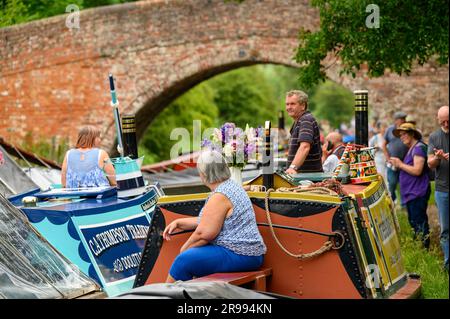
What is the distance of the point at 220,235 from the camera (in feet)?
16.2

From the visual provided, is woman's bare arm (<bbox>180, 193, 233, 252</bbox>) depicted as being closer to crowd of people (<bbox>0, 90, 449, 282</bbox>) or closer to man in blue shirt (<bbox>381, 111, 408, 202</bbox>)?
crowd of people (<bbox>0, 90, 449, 282</bbox>)

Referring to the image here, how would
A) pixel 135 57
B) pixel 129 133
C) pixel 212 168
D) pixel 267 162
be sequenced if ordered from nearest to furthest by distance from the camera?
pixel 212 168 < pixel 267 162 < pixel 129 133 < pixel 135 57

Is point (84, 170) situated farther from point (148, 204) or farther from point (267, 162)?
point (267, 162)

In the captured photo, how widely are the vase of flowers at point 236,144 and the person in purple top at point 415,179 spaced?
3.92 meters

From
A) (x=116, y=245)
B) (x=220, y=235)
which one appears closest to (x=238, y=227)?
(x=220, y=235)

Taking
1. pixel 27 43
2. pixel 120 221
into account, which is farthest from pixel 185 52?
pixel 120 221

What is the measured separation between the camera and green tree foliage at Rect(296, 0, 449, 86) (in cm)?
1039

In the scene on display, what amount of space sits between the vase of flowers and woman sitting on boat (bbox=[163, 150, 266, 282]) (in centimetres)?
104

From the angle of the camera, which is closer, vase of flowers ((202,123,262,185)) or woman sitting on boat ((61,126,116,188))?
vase of flowers ((202,123,262,185))

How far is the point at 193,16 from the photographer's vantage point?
1944 cm

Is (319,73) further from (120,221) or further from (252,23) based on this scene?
(252,23)

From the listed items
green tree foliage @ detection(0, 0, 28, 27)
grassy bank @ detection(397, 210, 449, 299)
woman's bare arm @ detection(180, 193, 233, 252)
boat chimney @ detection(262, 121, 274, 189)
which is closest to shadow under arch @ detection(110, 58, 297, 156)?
green tree foliage @ detection(0, 0, 28, 27)
